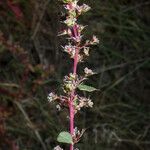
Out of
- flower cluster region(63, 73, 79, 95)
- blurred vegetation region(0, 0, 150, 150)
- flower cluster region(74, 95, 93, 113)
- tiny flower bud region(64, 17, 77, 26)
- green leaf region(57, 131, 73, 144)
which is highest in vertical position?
blurred vegetation region(0, 0, 150, 150)

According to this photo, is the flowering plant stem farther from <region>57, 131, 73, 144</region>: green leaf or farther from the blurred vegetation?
the blurred vegetation

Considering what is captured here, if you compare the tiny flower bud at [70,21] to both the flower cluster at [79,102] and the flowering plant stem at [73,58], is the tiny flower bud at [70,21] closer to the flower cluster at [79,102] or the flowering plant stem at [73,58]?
the flowering plant stem at [73,58]

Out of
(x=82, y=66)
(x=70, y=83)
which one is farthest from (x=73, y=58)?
(x=82, y=66)

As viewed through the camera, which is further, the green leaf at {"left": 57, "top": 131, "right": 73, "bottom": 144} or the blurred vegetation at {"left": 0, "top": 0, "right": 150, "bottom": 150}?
the blurred vegetation at {"left": 0, "top": 0, "right": 150, "bottom": 150}

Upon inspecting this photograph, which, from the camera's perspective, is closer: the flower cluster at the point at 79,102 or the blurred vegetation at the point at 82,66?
the flower cluster at the point at 79,102

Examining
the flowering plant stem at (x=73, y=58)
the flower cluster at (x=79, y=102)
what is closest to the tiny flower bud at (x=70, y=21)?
the flowering plant stem at (x=73, y=58)

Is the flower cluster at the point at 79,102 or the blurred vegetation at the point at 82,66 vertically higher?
the blurred vegetation at the point at 82,66

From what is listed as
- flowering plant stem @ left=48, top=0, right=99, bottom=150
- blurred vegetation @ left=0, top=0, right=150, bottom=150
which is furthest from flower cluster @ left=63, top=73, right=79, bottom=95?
blurred vegetation @ left=0, top=0, right=150, bottom=150

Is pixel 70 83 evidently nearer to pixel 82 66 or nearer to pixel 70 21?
pixel 70 21

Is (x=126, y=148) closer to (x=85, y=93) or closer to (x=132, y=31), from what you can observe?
(x=85, y=93)
